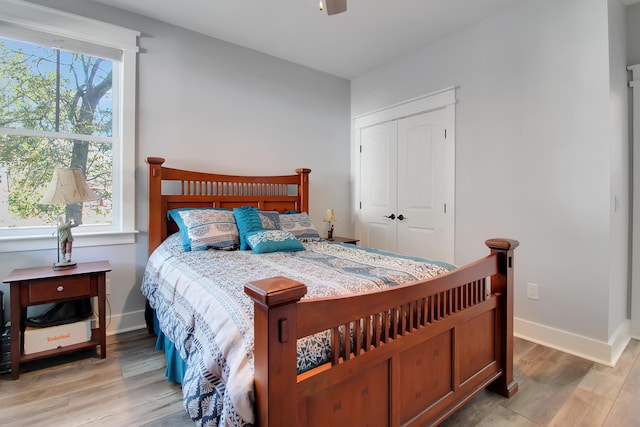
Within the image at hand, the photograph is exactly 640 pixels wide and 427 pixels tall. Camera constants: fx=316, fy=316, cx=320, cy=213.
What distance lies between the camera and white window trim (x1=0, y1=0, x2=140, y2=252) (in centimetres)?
234

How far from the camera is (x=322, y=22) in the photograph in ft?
9.62

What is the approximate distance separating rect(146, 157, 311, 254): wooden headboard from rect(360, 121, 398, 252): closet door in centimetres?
89

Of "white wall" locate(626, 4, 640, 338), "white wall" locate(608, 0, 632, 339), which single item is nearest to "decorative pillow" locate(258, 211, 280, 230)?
"white wall" locate(608, 0, 632, 339)

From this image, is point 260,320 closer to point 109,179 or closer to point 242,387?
point 242,387

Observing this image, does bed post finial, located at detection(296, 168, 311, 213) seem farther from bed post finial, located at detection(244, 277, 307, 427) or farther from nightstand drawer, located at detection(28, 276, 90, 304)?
bed post finial, located at detection(244, 277, 307, 427)

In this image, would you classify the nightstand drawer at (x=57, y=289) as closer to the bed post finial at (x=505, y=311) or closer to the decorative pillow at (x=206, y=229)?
the decorative pillow at (x=206, y=229)

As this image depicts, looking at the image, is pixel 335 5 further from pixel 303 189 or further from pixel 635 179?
pixel 635 179

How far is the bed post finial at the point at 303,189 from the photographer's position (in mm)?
3662

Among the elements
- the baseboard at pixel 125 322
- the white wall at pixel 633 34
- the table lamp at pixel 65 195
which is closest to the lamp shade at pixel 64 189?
the table lamp at pixel 65 195

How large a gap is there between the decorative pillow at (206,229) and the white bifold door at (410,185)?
6.35 ft

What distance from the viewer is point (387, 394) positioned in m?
1.27

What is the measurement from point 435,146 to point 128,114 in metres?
2.94

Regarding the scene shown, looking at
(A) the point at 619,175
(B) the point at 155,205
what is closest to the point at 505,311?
(A) the point at 619,175

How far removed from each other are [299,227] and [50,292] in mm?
1914
